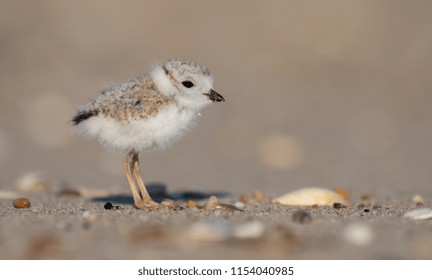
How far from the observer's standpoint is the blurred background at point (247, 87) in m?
7.61

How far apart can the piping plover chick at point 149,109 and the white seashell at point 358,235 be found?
143 cm

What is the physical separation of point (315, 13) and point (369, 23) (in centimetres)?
83

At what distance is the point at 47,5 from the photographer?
12445 millimetres

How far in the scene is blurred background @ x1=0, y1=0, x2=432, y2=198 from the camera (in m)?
7.61

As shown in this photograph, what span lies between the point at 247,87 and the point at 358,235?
23.9 feet

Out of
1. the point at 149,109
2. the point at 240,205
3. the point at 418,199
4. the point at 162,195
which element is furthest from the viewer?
the point at 162,195

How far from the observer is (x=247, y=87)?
10.6 metres

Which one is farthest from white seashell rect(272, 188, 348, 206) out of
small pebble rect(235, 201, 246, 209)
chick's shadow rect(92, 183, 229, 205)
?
chick's shadow rect(92, 183, 229, 205)

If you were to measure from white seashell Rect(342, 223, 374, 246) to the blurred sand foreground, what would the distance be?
0.06ft

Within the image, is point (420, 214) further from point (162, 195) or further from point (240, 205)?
point (162, 195)

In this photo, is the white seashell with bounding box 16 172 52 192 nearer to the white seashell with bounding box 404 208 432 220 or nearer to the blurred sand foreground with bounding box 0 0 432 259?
the blurred sand foreground with bounding box 0 0 432 259

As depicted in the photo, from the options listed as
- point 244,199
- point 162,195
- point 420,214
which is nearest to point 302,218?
point 420,214
